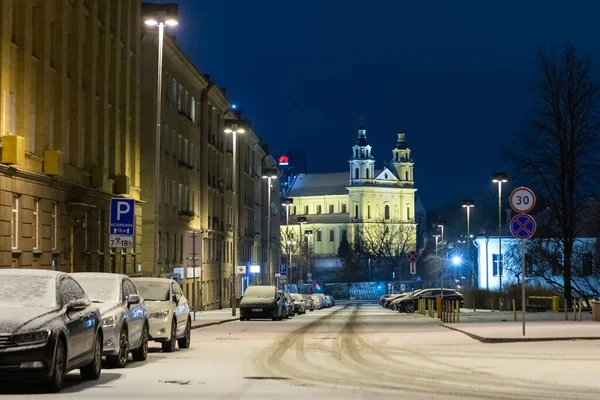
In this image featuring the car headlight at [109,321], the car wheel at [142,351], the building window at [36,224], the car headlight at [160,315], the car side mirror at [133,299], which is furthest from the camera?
the building window at [36,224]

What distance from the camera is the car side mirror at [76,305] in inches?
588

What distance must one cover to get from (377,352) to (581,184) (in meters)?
32.5

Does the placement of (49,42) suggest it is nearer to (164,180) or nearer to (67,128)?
(67,128)

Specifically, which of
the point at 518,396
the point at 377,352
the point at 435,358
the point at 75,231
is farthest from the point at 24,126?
the point at 518,396

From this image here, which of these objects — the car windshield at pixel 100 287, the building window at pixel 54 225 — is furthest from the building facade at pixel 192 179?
the car windshield at pixel 100 287

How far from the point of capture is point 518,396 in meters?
14.5

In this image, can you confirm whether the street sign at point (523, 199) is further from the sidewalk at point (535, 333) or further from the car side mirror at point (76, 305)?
the car side mirror at point (76, 305)

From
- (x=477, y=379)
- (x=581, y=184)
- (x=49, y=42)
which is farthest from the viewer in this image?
(x=581, y=184)

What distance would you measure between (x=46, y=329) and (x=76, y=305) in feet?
4.53

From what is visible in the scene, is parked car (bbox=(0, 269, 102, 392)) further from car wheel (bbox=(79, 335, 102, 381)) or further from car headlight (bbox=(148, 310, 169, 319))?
car headlight (bbox=(148, 310, 169, 319))

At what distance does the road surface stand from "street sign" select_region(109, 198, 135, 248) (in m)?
3.87

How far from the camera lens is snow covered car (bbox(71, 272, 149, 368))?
722 inches

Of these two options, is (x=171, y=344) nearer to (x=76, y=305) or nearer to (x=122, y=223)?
(x=122, y=223)

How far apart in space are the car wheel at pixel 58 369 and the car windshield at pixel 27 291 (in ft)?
2.37
